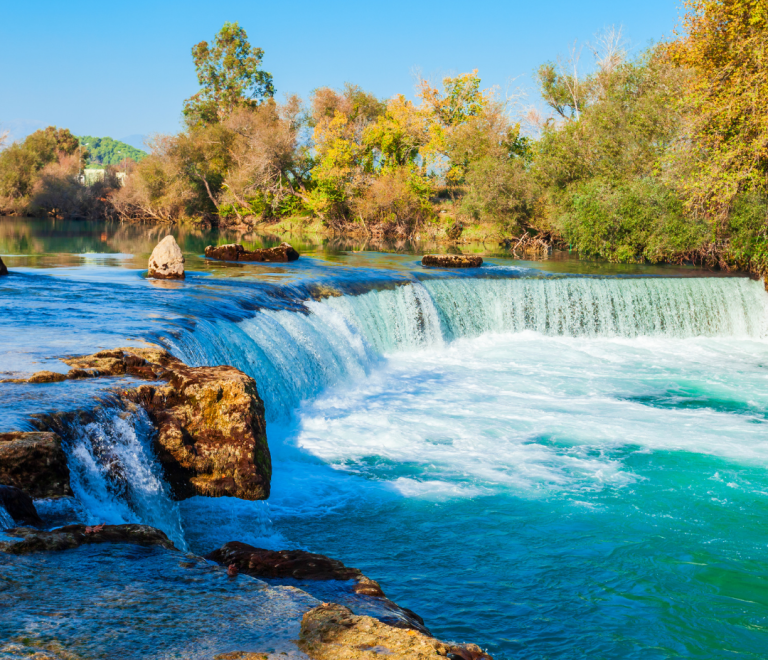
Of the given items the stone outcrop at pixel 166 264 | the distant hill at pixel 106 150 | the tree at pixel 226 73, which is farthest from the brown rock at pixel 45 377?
the distant hill at pixel 106 150

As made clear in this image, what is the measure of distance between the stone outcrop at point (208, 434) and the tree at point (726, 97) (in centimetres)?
1570

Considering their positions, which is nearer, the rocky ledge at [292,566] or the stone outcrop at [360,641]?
the stone outcrop at [360,641]

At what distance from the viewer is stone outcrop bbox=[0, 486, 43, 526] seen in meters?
3.67

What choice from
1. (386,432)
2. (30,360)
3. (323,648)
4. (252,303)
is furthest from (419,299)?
(323,648)

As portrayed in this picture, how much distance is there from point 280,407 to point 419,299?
21.4 ft

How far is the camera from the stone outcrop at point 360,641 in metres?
2.63

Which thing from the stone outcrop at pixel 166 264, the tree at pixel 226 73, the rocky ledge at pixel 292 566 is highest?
the tree at pixel 226 73

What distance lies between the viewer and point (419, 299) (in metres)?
15.2

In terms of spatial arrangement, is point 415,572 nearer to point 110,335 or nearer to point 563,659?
point 563,659

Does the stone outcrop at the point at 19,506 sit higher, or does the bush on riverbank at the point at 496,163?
the bush on riverbank at the point at 496,163

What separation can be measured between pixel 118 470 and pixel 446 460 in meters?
4.03

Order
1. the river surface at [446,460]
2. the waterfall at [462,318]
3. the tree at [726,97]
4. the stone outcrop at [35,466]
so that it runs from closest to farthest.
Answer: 1. the stone outcrop at [35,466]
2. the river surface at [446,460]
3. the waterfall at [462,318]
4. the tree at [726,97]

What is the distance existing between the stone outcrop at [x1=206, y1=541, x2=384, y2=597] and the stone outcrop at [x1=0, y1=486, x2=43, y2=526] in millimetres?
1059

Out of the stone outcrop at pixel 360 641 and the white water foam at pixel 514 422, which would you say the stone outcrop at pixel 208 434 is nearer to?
the white water foam at pixel 514 422
